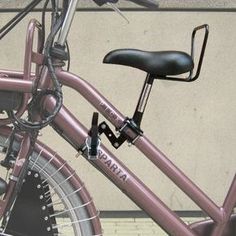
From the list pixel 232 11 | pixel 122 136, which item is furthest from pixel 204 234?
pixel 232 11

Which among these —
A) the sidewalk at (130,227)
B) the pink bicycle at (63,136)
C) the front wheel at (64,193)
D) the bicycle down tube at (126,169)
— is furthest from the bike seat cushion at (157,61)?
the sidewalk at (130,227)

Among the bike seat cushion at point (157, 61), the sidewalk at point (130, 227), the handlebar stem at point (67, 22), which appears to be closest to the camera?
Result: the handlebar stem at point (67, 22)

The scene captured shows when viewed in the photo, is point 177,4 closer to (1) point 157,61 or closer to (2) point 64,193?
(1) point 157,61

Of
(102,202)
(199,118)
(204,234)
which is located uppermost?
(199,118)

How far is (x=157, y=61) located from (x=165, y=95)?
80.0 inches

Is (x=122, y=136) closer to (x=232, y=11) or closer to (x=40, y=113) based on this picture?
(x=40, y=113)

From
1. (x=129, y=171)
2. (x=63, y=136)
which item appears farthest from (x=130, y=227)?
(x=63, y=136)

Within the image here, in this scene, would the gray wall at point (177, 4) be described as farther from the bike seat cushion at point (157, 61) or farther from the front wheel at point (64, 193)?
the front wheel at point (64, 193)

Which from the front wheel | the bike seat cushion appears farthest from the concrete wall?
the bike seat cushion

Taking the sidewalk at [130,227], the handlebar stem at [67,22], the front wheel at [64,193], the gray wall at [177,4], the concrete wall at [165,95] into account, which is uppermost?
the gray wall at [177,4]

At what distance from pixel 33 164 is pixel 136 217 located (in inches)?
90.3

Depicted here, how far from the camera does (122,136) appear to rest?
7.68ft

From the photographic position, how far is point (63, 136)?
2344 mm

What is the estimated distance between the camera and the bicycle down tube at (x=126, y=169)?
2.28 metres
